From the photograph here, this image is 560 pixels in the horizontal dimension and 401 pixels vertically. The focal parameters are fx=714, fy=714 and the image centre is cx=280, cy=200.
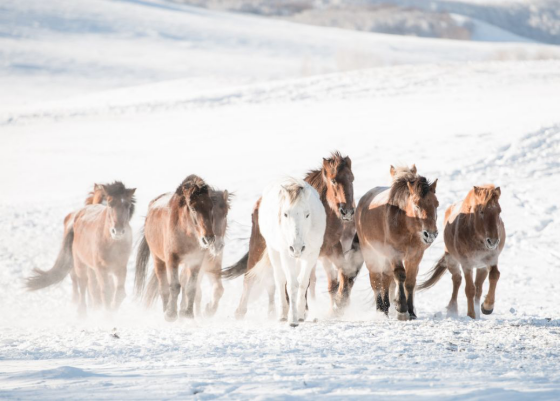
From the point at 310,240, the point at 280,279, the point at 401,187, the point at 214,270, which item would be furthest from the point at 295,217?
the point at 214,270

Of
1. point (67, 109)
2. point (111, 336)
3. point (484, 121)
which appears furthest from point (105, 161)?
point (111, 336)

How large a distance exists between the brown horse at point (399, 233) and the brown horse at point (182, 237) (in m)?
1.82

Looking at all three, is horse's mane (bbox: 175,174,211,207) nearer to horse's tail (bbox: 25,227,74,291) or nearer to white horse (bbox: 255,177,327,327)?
white horse (bbox: 255,177,327,327)

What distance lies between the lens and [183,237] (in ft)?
27.1

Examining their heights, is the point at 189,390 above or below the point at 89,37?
below

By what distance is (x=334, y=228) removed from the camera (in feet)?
27.7

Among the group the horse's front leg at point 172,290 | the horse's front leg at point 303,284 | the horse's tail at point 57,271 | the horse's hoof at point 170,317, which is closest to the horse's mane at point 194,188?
the horse's front leg at point 172,290

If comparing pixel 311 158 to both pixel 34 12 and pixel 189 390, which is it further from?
pixel 34 12

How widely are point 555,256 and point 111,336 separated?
8.53m

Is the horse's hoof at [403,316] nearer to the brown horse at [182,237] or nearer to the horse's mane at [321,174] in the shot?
the horse's mane at [321,174]

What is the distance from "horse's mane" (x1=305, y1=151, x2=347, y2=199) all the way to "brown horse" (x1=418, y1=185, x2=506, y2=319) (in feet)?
5.25

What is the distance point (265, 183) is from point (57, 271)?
7.18m

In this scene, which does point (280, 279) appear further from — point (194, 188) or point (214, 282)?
point (214, 282)

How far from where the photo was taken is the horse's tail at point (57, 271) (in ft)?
35.9
